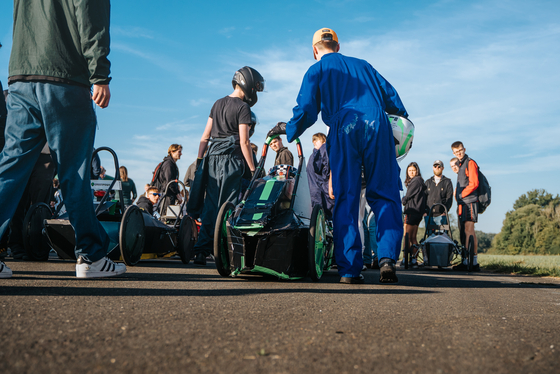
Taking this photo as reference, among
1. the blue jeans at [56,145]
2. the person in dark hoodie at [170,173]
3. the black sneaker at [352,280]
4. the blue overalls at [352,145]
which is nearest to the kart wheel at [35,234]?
Answer: the blue jeans at [56,145]

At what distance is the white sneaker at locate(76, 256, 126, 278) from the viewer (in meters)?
3.14

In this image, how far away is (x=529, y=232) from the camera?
2232 inches

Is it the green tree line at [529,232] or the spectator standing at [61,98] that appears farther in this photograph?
the green tree line at [529,232]

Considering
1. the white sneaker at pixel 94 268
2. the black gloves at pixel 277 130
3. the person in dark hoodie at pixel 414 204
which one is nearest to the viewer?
the white sneaker at pixel 94 268

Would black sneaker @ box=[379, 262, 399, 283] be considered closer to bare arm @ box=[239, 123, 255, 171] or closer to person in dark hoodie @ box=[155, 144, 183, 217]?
bare arm @ box=[239, 123, 255, 171]

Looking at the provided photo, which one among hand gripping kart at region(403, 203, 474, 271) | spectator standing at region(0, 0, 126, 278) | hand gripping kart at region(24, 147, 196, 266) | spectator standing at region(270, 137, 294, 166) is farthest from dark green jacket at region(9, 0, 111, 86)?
hand gripping kart at region(403, 203, 474, 271)

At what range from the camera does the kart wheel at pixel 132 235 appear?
4230 mm

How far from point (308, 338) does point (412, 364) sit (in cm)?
37

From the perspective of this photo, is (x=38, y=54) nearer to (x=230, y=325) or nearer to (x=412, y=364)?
(x=230, y=325)

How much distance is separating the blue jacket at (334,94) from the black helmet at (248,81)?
5.60 ft

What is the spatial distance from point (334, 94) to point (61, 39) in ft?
7.19

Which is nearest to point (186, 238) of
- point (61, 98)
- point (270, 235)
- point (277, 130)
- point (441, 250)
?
point (277, 130)

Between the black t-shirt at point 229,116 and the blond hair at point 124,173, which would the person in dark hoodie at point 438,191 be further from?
the blond hair at point 124,173

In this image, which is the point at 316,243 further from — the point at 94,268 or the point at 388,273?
the point at 94,268
